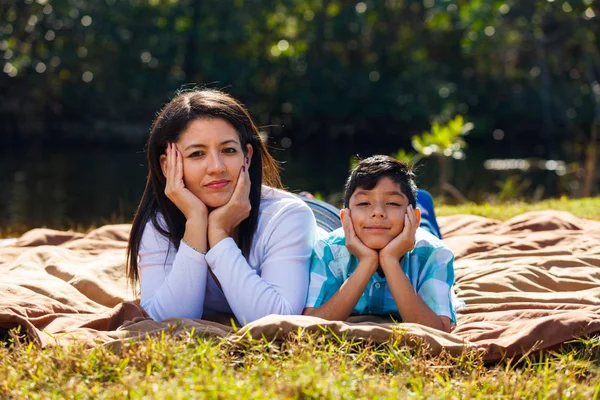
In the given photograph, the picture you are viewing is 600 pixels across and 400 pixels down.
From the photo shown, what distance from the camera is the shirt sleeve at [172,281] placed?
12.1ft

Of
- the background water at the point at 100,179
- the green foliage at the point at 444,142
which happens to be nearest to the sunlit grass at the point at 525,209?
the green foliage at the point at 444,142

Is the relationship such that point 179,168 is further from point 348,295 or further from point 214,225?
point 348,295

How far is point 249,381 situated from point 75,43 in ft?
86.4

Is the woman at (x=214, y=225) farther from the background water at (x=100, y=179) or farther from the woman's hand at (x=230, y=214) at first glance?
the background water at (x=100, y=179)

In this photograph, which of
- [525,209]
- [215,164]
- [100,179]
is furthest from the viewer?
[100,179]

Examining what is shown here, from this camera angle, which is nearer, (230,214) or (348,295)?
(348,295)

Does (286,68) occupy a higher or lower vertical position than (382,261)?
higher

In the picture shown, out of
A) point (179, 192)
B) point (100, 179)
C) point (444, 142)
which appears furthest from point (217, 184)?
point (100, 179)

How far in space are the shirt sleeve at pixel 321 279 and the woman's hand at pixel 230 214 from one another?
1.32ft

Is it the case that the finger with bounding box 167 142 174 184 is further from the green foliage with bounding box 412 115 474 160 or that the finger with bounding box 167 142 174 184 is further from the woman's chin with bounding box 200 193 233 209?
the green foliage with bounding box 412 115 474 160

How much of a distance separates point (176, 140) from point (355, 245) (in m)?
1.00

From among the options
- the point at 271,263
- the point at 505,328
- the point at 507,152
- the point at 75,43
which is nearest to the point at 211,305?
the point at 271,263

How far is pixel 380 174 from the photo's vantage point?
376 cm

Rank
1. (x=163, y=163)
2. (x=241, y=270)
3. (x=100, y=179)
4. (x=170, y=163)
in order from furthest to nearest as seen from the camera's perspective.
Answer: (x=100, y=179)
(x=163, y=163)
(x=170, y=163)
(x=241, y=270)
